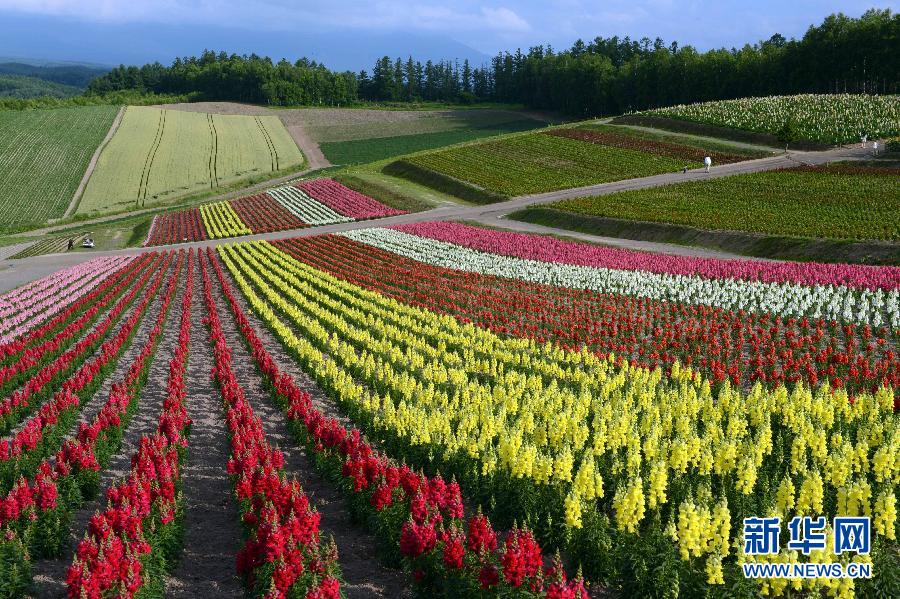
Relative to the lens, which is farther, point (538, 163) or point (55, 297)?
point (538, 163)

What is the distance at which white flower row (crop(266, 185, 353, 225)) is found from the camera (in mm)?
62062

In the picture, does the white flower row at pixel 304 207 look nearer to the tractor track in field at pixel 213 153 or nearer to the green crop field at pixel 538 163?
the tractor track in field at pixel 213 153

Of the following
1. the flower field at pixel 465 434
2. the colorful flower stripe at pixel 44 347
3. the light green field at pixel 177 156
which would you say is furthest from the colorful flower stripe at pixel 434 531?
the light green field at pixel 177 156

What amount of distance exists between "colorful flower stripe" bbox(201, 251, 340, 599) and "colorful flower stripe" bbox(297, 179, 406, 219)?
49.6 metres

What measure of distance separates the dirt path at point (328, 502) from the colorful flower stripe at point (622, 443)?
1507 mm

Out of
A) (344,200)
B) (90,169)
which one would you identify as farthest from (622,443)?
(90,169)

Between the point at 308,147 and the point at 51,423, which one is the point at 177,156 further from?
the point at 51,423

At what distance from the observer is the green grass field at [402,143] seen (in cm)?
10475

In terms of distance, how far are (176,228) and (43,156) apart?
43.2 meters

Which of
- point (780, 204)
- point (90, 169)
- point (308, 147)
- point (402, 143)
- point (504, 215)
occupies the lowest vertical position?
point (504, 215)

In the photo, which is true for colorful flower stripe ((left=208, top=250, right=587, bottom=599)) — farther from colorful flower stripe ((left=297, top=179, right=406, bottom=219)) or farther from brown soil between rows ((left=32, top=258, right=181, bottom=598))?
colorful flower stripe ((left=297, top=179, right=406, bottom=219))

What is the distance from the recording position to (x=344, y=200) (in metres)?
69.1

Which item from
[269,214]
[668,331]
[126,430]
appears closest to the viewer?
[126,430]

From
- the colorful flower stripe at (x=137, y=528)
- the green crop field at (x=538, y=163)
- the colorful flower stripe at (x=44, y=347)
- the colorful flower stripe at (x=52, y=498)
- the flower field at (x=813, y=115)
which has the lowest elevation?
the colorful flower stripe at (x=44, y=347)
